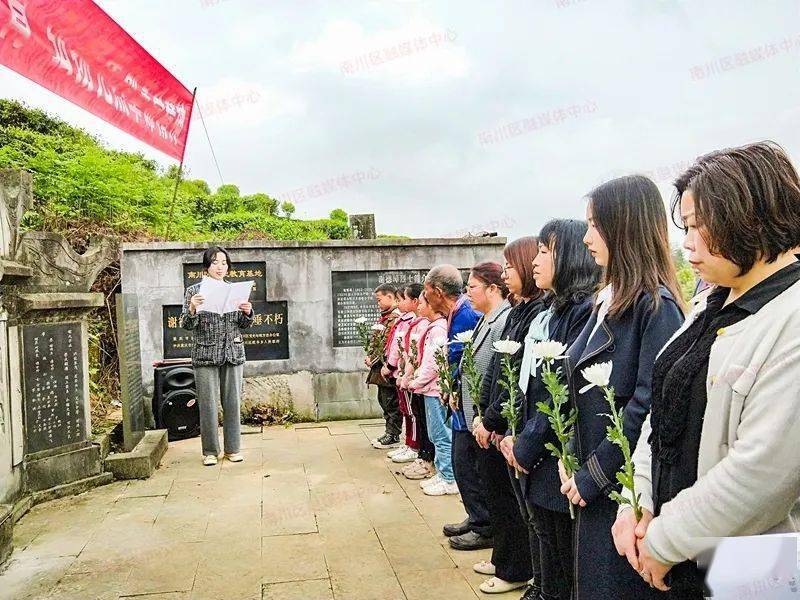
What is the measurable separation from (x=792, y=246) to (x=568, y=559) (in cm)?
153

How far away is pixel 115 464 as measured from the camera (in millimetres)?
4969

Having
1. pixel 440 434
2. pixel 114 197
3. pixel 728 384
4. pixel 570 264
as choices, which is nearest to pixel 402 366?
pixel 440 434

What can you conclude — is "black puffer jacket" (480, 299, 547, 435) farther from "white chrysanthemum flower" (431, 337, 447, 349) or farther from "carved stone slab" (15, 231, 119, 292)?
"carved stone slab" (15, 231, 119, 292)

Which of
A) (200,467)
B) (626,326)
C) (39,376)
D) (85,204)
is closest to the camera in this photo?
(626,326)

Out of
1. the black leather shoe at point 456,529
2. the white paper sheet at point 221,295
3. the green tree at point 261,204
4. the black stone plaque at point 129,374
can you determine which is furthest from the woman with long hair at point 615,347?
the green tree at point 261,204

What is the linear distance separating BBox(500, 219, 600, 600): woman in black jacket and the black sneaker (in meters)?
3.61

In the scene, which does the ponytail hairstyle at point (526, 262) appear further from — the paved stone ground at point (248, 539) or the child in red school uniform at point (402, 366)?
the child in red school uniform at point (402, 366)

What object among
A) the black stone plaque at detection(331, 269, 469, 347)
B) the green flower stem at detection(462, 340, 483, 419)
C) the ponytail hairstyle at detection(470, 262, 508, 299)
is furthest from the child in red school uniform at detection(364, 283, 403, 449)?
the green flower stem at detection(462, 340, 483, 419)

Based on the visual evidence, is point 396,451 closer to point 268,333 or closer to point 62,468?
point 268,333

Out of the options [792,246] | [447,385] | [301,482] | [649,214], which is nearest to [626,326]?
[649,214]

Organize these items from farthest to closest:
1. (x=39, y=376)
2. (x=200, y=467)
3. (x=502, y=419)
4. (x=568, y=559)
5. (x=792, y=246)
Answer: (x=200, y=467) → (x=39, y=376) → (x=502, y=419) → (x=568, y=559) → (x=792, y=246)

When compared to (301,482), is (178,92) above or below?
above

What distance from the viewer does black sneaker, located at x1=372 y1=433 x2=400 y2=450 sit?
6012 mm

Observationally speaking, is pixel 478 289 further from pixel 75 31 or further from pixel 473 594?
pixel 75 31
